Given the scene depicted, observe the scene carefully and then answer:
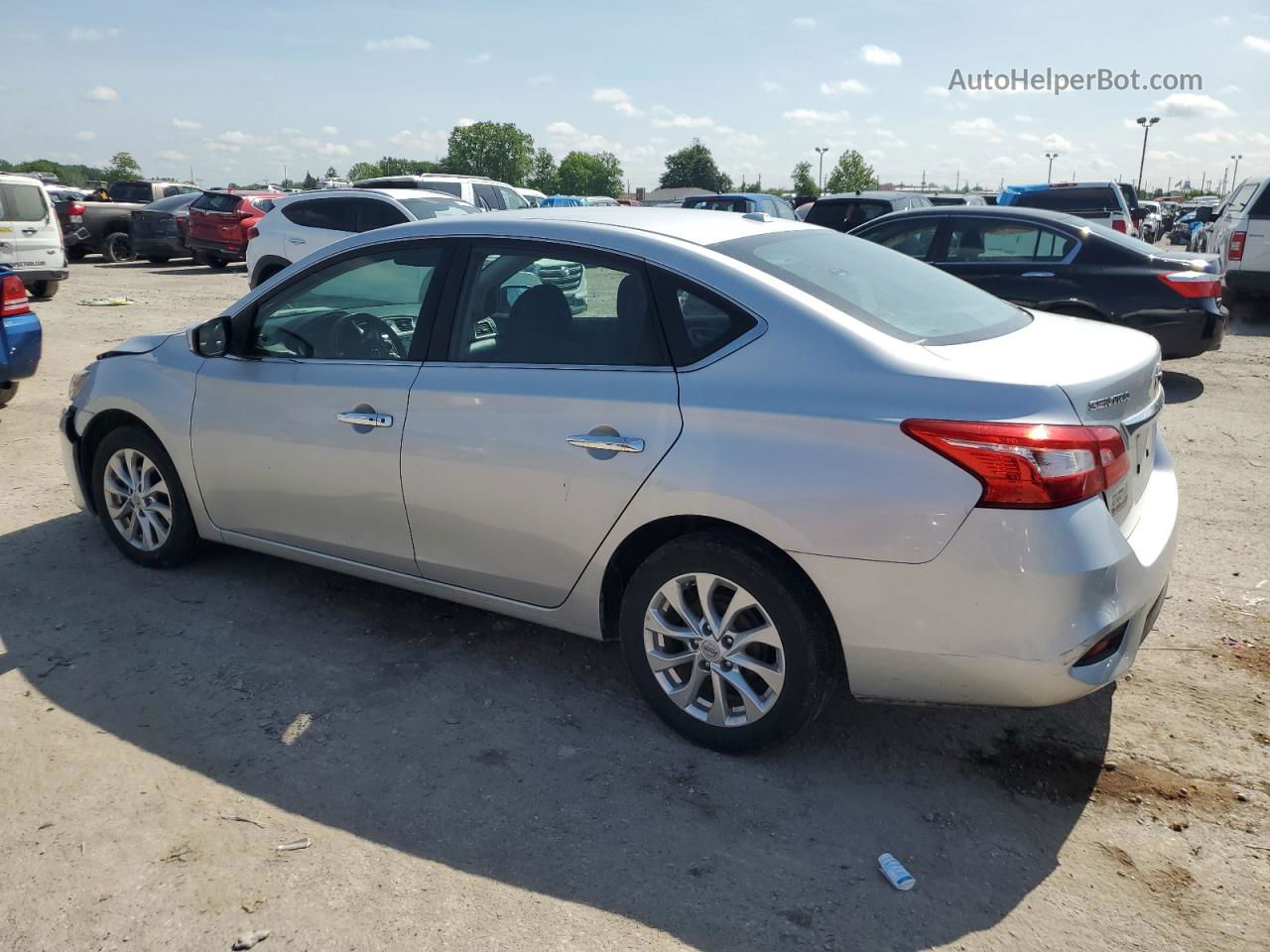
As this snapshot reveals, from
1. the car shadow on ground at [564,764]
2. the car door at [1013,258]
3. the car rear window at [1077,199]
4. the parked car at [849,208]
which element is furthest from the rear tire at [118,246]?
the car shadow on ground at [564,764]

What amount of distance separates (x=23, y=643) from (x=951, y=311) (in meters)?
3.80

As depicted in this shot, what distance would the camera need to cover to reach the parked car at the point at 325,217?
13031 millimetres

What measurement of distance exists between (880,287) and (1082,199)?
1659 centimetres

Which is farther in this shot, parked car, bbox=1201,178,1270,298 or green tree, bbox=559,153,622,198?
green tree, bbox=559,153,622,198

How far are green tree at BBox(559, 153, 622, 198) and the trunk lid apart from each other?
137730 mm

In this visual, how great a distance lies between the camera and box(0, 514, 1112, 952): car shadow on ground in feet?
8.82

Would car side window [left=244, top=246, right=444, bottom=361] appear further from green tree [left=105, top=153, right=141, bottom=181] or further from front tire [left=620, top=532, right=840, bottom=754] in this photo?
green tree [left=105, top=153, right=141, bottom=181]

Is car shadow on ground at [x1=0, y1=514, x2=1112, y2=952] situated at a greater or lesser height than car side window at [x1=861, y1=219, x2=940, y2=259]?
lesser

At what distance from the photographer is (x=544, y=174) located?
481 ft

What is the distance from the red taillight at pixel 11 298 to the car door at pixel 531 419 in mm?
5077

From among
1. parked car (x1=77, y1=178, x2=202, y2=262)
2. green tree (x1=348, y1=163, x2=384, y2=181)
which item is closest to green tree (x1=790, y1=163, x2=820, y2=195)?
green tree (x1=348, y1=163, x2=384, y2=181)

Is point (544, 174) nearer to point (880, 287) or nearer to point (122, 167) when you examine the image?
point (122, 167)

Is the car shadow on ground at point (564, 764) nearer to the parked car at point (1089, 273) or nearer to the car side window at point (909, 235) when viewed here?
the parked car at point (1089, 273)

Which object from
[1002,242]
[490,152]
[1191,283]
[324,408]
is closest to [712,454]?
[324,408]
